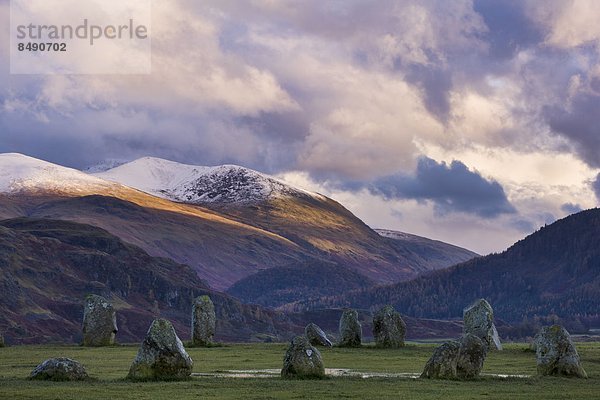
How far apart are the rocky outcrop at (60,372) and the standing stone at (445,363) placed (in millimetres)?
18819

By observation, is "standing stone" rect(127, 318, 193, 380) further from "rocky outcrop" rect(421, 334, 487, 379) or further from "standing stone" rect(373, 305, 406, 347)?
"standing stone" rect(373, 305, 406, 347)

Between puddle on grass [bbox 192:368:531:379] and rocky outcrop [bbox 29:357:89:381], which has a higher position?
rocky outcrop [bbox 29:357:89:381]

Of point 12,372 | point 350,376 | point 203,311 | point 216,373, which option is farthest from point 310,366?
point 203,311

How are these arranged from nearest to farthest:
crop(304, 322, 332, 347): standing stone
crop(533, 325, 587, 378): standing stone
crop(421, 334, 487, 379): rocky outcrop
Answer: crop(421, 334, 487, 379): rocky outcrop, crop(533, 325, 587, 378): standing stone, crop(304, 322, 332, 347): standing stone

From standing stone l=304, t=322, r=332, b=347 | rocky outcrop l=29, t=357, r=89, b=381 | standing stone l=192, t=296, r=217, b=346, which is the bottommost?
rocky outcrop l=29, t=357, r=89, b=381

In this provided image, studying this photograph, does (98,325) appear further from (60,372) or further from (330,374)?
(60,372)

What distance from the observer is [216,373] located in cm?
6431

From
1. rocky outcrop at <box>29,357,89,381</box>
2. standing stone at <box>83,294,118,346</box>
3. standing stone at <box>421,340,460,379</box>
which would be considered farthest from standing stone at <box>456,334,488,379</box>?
standing stone at <box>83,294,118,346</box>

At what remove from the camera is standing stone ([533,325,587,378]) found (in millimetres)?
61750

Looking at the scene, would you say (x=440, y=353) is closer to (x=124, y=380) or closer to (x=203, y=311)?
(x=124, y=380)

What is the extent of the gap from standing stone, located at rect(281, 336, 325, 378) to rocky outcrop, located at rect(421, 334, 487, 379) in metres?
6.16

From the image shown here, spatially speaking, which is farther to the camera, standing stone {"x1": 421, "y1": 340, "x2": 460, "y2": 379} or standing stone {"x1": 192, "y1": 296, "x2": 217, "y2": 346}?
standing stone {"x1": 192, "y1": 296, "x2": 217, "y2": 346}

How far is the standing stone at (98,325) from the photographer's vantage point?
9688 cm

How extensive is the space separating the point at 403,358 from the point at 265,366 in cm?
1429
